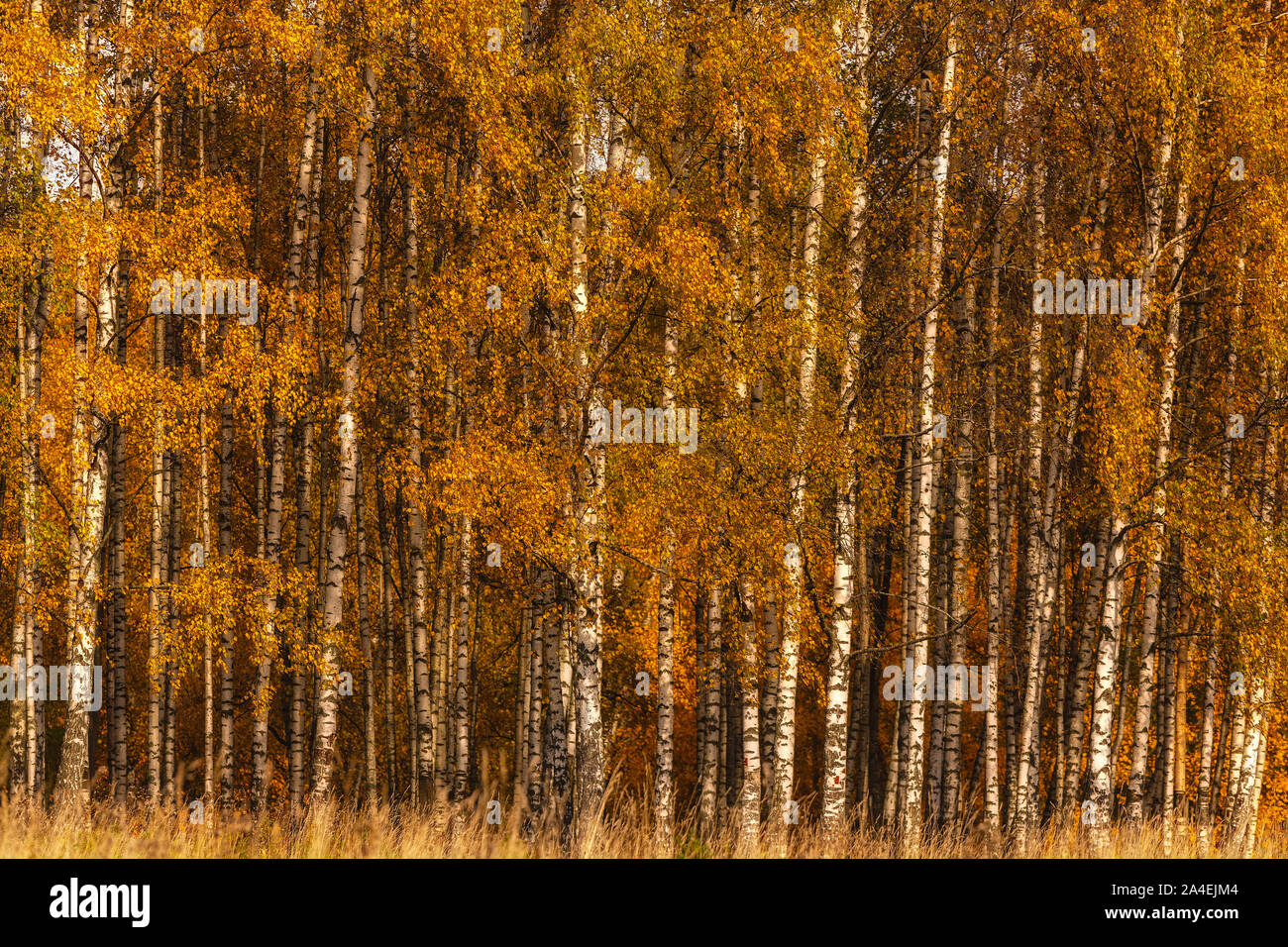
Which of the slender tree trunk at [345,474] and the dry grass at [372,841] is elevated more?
the slender tree trunk at [345,474]

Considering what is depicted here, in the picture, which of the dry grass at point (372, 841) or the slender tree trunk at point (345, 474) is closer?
the dry grass at point (372, 841)

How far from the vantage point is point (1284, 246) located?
1625cm

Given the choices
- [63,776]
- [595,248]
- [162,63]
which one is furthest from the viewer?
[162,63]

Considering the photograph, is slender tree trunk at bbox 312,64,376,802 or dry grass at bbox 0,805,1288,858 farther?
slender tree trunk at bbox 312,64,376,802

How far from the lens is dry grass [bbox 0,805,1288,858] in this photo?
386 inches

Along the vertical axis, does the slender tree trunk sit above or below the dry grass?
above

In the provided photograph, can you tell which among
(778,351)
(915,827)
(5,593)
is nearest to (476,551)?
(778,351)

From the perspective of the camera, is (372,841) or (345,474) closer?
(372,841)

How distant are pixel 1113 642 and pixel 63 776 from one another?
12397 millimetres

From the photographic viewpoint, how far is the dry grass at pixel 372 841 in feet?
32.2

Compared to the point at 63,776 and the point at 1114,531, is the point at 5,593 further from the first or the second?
the point at 1114,531

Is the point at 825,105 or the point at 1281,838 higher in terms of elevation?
the point at 825,105

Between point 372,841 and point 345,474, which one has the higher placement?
point 345,474

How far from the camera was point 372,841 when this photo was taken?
10.5 metres
